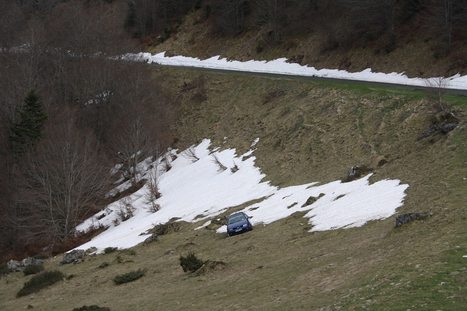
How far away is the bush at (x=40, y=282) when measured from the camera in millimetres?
23703

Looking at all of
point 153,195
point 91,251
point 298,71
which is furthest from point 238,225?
point 298,71

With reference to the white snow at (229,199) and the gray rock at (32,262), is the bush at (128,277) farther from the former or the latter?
the gray rock at (32,262)

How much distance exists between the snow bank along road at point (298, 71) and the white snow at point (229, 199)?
10.7 m

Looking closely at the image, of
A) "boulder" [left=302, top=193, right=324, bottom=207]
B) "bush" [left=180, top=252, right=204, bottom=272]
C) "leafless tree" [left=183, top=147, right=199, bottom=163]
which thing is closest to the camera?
"bush" [left=180, top=252, right=204, bottom=272]

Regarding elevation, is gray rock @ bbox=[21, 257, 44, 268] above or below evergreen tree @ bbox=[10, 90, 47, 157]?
below

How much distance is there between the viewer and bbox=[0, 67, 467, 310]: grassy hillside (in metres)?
11.0

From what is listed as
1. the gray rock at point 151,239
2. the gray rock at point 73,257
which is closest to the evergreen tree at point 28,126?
the gray rock at point 73,257

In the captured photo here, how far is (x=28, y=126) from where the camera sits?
46375mm

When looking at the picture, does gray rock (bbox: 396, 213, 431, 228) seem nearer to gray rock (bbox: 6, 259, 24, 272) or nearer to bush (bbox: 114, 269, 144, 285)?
bush (bbox: 114, 269, 144, 285)

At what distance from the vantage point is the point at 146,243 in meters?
27.9

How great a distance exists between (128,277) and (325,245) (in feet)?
25.3

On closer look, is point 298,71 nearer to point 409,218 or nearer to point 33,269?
point 33,269

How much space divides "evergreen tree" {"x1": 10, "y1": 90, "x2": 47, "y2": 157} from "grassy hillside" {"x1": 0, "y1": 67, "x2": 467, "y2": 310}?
15423 millimetres

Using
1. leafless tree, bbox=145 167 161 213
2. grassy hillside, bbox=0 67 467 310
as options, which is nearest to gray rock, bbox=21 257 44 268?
grassy hillside, bbox=0 67 467 310
